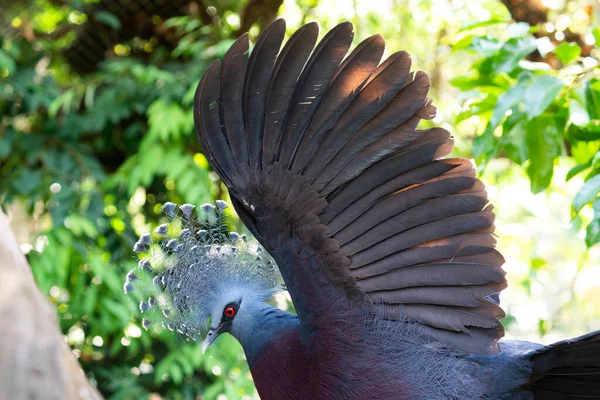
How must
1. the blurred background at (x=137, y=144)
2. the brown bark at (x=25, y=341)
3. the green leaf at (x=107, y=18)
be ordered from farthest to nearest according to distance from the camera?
1. the green leaf at (x=107, y=18)
2. the blurred background at (x=137, y=144)
3. the brown bark at (x=25, y=341)

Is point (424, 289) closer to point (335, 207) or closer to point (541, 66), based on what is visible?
point (335, 207)

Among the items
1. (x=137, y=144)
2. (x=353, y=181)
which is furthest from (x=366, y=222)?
(x=137, y=144)

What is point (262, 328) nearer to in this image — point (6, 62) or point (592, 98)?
point (592, 98)

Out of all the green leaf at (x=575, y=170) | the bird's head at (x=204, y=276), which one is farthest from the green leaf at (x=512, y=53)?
the bird's head at (x=204, y=276)

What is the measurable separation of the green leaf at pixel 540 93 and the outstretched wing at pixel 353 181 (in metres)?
0.25

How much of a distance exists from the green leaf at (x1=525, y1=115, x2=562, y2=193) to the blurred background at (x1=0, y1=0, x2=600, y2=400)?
876mm

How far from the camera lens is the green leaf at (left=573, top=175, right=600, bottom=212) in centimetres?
147

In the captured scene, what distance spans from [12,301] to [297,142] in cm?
67

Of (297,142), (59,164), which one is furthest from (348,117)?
(59,164)

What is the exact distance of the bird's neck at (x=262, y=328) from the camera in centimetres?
170

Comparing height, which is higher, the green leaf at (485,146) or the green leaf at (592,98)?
the green leaf at (592,98)

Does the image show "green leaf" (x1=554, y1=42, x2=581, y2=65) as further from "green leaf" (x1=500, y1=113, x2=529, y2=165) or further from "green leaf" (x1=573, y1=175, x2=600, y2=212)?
"green leaf" (x1=573, y1=175, x2=600, y2=212)

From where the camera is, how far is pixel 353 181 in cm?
144

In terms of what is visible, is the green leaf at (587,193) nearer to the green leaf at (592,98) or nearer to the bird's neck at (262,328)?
the green leaf at (592,98)
